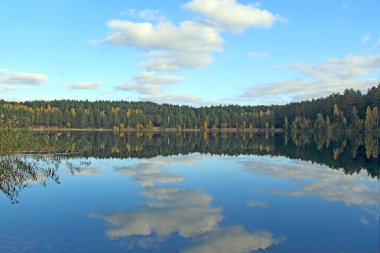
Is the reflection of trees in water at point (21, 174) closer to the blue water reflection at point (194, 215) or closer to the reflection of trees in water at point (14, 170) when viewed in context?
the reflection of trees in water at point (14, 170)

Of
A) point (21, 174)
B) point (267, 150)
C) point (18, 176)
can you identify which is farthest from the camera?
point (267, 150)

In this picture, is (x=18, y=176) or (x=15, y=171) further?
(x=15, y=171)

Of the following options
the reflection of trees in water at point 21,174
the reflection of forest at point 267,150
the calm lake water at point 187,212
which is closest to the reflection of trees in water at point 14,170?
the reflection of trees in water at point 21,174

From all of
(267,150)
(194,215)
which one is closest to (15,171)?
→ (194,215)

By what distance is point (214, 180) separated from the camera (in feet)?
105

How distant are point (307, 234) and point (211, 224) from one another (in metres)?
4.25

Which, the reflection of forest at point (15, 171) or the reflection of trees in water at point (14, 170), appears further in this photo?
the reflection of trees in water at point (14, 170)

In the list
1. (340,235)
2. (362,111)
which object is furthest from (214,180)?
(362,111)

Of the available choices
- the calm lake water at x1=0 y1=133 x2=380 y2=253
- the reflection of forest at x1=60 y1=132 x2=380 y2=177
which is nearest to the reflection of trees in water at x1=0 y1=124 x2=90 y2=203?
the calm lake water at x1=0 y1=133 x2=380 y2=253

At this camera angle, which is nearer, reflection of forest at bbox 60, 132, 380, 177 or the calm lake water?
the calm lake water

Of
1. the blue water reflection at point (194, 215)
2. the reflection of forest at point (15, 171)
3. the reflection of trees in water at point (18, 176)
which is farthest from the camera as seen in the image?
the reflection of forest at point (15, 171)

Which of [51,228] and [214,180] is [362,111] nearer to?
[214,180]

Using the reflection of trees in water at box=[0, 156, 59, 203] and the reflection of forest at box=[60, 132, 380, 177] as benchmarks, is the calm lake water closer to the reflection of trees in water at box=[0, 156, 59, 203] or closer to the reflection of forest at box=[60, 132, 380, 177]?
the reflection of trees in water at box=[0, 156, 59, 203]

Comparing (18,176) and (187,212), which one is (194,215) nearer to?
(187,212)
